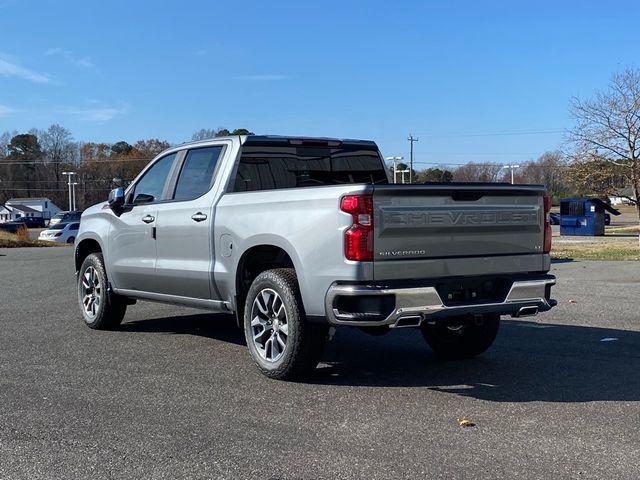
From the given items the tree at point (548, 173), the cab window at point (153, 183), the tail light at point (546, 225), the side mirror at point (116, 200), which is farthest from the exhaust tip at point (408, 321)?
the tree at point (548, 173)

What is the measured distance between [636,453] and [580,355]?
273 centimetres

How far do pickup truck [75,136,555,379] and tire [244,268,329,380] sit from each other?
11 mm

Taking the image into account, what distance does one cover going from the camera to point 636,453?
400 centimetres

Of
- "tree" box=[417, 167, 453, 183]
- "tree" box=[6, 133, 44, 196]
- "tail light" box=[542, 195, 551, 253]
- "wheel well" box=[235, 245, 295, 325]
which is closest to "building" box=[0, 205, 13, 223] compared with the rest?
"tree" box=[6, 133, 44, 196]

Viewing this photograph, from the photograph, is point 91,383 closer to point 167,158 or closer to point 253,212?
point 253,212

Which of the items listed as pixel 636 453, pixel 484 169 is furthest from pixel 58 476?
pixel 484 169

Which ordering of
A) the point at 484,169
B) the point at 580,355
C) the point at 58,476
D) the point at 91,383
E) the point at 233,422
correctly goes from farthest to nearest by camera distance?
1. the point at 484,169
2. the point at 580,355
3. the point at 91,383
4. the point at 233,422
5. the point at 58,476

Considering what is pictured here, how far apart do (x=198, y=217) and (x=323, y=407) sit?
2.38m

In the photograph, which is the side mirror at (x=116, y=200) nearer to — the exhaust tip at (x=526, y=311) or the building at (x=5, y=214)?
the exhaust tip at (x=526, y=311)

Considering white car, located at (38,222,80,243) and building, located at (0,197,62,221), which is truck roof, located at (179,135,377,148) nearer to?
white car, located at (38,222,80,243)

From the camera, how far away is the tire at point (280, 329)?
5375 mm

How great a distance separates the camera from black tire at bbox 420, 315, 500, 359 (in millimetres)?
6453

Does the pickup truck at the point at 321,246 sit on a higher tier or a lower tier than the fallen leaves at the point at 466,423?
higher

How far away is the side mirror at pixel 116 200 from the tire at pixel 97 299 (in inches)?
29.6
